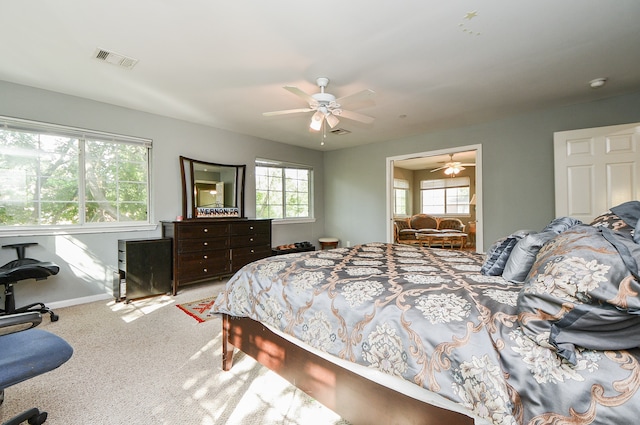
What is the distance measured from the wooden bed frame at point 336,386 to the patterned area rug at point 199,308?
1155mm

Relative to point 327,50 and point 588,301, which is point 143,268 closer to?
point 327,50

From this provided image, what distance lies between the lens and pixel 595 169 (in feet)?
10.9

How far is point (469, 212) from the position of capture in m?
8.71

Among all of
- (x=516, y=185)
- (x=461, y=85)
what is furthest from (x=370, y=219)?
(x=461, y=85)

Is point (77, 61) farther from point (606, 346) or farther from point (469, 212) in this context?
point (469, 212)

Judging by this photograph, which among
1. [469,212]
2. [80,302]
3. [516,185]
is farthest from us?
[469,212]

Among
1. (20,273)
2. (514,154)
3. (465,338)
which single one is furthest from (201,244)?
(514,154)

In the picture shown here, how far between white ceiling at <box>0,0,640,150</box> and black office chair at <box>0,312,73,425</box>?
2086mm

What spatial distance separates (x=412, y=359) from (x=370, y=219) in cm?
473

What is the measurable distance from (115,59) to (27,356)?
8.16ft

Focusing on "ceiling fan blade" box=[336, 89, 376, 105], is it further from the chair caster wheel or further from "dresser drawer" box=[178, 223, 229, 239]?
the chair caster wheel

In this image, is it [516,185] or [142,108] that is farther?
[516,185]

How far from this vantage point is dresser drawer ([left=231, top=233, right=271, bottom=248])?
4504 mm

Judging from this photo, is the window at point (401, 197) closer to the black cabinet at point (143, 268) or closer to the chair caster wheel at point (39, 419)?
the black cabinet at point (143, 268)
